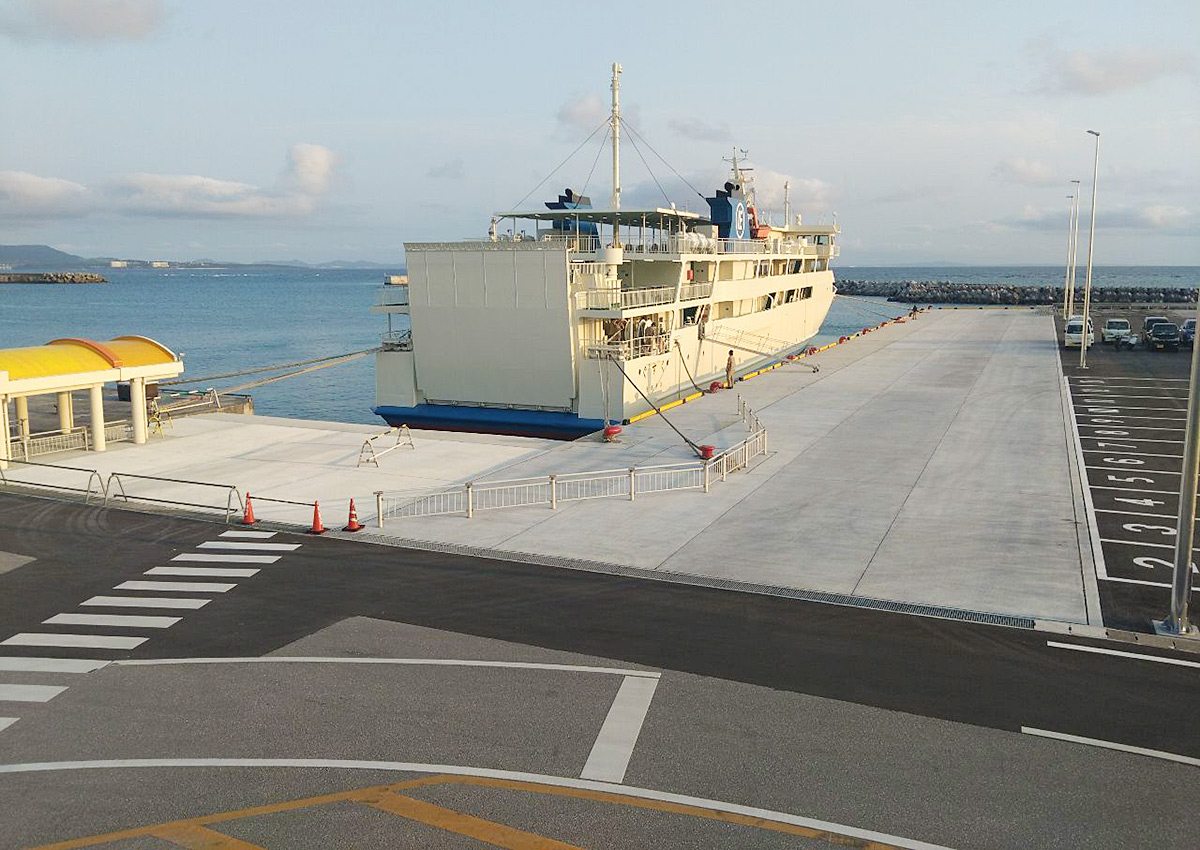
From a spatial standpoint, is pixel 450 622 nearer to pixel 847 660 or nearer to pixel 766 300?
pixel 847 660

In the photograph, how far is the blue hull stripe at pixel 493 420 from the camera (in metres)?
32.5

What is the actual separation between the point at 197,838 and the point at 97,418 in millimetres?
20901

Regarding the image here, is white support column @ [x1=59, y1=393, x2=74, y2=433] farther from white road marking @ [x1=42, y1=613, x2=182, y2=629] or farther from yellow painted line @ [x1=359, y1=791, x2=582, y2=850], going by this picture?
yellow painted line @ [x1=359, y1=791, x2=582, y2=850]

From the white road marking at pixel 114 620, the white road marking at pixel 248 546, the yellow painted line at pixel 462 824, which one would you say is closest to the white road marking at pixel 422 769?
the yellow painted line at pixel 462 824

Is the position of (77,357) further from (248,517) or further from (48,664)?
(48,664)

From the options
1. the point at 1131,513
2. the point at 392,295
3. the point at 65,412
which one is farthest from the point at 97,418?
the point at 1131,513

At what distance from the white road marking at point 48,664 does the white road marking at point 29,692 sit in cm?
49

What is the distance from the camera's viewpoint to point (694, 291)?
39.4m

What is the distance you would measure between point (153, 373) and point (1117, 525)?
81.0 ft

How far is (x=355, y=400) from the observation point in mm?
55031

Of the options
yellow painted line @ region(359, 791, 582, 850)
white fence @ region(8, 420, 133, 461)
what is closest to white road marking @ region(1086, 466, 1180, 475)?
yellow painted line @ region(359, 791, 582, 850)

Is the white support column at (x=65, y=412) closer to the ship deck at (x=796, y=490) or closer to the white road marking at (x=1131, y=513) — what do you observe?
the ship deck at (x=796, y=490)

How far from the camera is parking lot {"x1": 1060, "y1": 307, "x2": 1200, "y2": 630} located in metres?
14.5

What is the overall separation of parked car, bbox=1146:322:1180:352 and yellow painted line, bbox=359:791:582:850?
55.9 metres
